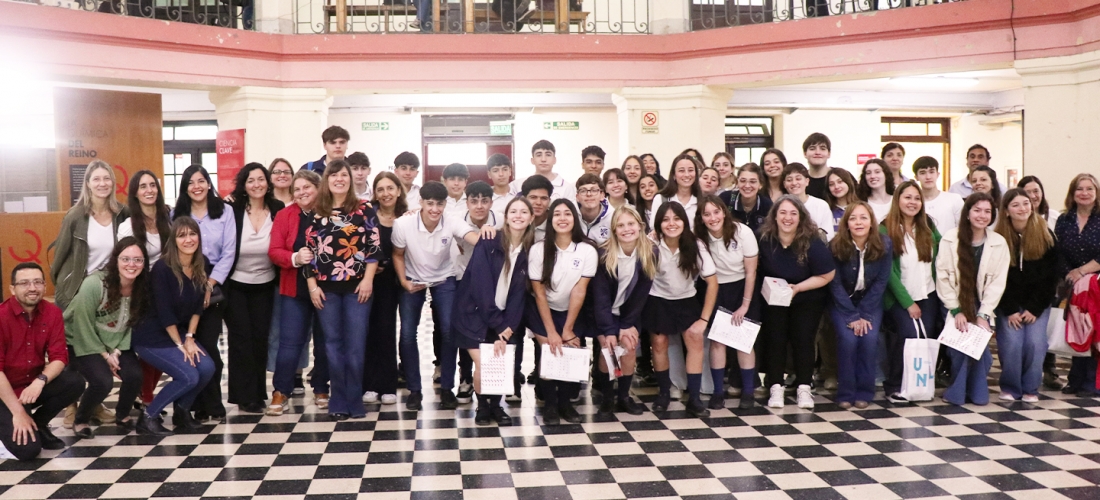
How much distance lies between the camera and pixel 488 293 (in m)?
4.95

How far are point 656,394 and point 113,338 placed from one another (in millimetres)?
3218

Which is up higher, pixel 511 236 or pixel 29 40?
pixel 29 40

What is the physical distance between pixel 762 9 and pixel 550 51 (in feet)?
8.23

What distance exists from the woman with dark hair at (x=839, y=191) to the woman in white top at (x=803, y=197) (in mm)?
137

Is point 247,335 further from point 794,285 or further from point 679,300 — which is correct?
point 794,285

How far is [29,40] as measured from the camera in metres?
8.61

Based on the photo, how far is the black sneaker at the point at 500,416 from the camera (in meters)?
5.06

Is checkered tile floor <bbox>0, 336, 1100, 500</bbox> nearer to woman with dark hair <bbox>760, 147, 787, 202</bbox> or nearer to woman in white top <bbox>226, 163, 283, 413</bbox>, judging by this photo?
woman in white top <bbox>226, 163, 283, 413</bbox>

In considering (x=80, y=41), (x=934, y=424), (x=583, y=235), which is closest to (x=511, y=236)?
(x=583, y=235)

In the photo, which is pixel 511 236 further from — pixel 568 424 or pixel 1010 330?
pixel 1010 330

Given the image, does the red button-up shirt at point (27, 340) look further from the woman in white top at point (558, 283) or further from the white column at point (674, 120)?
the white column at point (674, 120)

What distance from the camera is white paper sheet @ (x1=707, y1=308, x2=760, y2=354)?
533 cm

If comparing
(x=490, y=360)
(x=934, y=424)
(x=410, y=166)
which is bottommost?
(x=934, y=424)

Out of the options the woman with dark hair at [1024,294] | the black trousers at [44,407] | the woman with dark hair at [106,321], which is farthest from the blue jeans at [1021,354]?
the black trousers at [44,407]
